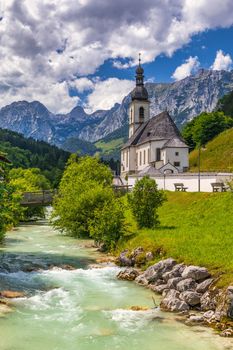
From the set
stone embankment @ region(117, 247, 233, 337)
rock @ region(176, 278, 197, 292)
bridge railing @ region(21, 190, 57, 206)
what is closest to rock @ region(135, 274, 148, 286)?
stone embankment @ region(117, 247, 233, 337)

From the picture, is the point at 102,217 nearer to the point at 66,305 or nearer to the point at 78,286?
the point at 78,286

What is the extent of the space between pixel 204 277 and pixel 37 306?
9779mm

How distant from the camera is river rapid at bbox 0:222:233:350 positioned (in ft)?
62.2

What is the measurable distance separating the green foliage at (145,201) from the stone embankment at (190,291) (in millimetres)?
10557

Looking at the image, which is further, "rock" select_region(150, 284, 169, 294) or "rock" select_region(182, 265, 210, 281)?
"rock" select_region(150, 284, 169, 294)

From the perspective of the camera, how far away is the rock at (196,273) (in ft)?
85.1

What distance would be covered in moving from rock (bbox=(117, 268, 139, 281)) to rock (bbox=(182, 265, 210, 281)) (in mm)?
4887

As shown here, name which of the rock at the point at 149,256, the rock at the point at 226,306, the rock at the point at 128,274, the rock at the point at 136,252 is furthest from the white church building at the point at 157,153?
the rock at the point at 226,306

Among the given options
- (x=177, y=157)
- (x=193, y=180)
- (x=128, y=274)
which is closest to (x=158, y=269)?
(x=128, y=274)

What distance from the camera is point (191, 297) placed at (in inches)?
931

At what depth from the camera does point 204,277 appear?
25.9m

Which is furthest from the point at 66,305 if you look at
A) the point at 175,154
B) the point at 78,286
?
the point at 175,154

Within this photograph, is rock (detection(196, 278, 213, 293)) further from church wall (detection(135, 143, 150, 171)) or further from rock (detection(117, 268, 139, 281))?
church wall (detection(135, 143, 150, 171))

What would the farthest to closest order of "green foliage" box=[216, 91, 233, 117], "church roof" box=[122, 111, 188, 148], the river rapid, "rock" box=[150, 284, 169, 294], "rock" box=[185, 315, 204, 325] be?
"green foliage" box=[216, 91, 233, 117]
"church roof" box=[122, 111, 188, 148]
"rock" box=[150, 284, 169, 294]
"rock" box=[185, 315, 204, 325]
the river rapid
